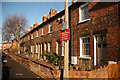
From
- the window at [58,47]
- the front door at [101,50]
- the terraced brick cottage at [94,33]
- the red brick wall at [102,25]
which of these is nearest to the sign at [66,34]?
the terraced brick cottage at [94,33]

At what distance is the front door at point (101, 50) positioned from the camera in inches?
300

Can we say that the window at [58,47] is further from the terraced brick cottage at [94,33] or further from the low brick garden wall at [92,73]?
the low brick garden wall at [92,73]

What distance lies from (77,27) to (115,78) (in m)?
5.51

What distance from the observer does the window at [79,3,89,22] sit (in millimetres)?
9219

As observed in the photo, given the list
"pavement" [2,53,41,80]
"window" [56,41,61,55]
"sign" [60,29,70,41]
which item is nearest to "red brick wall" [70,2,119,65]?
"window" [56,41,61,55]

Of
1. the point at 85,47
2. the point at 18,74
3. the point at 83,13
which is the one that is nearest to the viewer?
the point at 18,74

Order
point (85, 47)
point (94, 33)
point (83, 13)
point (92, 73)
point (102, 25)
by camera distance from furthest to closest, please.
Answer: point (83, 13) < point (85, 47) < point (94, 33) < point (102, 25) < point (92, 73)

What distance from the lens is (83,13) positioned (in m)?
9.55

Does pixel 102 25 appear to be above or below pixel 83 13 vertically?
below

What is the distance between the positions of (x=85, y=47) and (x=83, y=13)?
10.2ft

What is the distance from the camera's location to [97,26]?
25.9ft

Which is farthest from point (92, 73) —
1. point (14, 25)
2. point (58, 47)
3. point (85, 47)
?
point (14, 25)

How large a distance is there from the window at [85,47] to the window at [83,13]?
1.83m

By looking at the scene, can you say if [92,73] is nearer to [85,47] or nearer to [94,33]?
[94,33]
